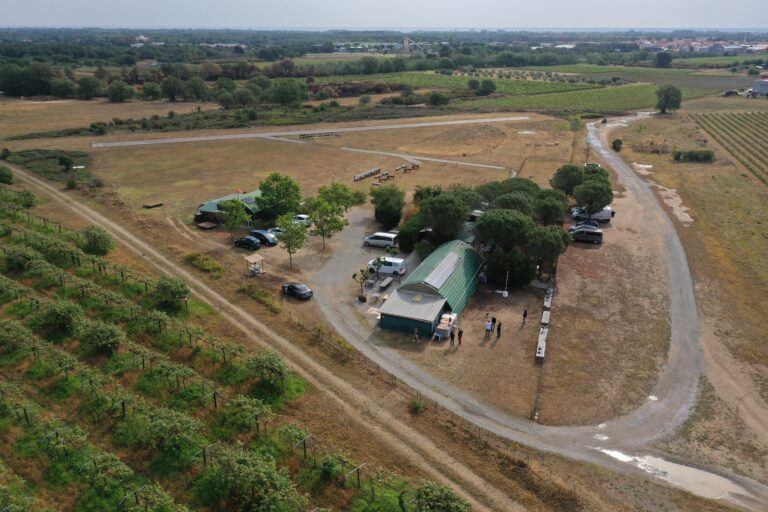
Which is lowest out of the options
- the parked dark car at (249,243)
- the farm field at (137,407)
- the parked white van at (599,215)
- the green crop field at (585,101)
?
the farm field at (137,407)

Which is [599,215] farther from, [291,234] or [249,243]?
[249,243]

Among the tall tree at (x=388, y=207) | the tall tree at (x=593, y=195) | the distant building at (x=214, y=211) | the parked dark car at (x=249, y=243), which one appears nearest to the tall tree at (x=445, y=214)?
the tall tree at (x=388, y=207)

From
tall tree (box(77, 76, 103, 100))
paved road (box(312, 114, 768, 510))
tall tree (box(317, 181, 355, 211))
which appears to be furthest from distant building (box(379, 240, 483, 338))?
tall tree (box(77, 76, 103, 100))

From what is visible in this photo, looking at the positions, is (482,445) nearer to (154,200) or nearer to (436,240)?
(436,240)

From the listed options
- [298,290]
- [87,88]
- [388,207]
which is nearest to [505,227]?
[388,207]

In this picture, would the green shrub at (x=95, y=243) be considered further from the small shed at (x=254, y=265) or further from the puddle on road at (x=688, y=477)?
the puddle on road at (x=688, y=477)

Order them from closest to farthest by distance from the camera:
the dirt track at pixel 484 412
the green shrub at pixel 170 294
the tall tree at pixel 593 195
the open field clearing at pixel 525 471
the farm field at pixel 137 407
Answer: the farm field at pixel 137 407, the open field clearing at pixel 525 471, the dirt track at pixel 484 412, the green shrub at pixel 170 294, the tall tree at pixel 593 195
